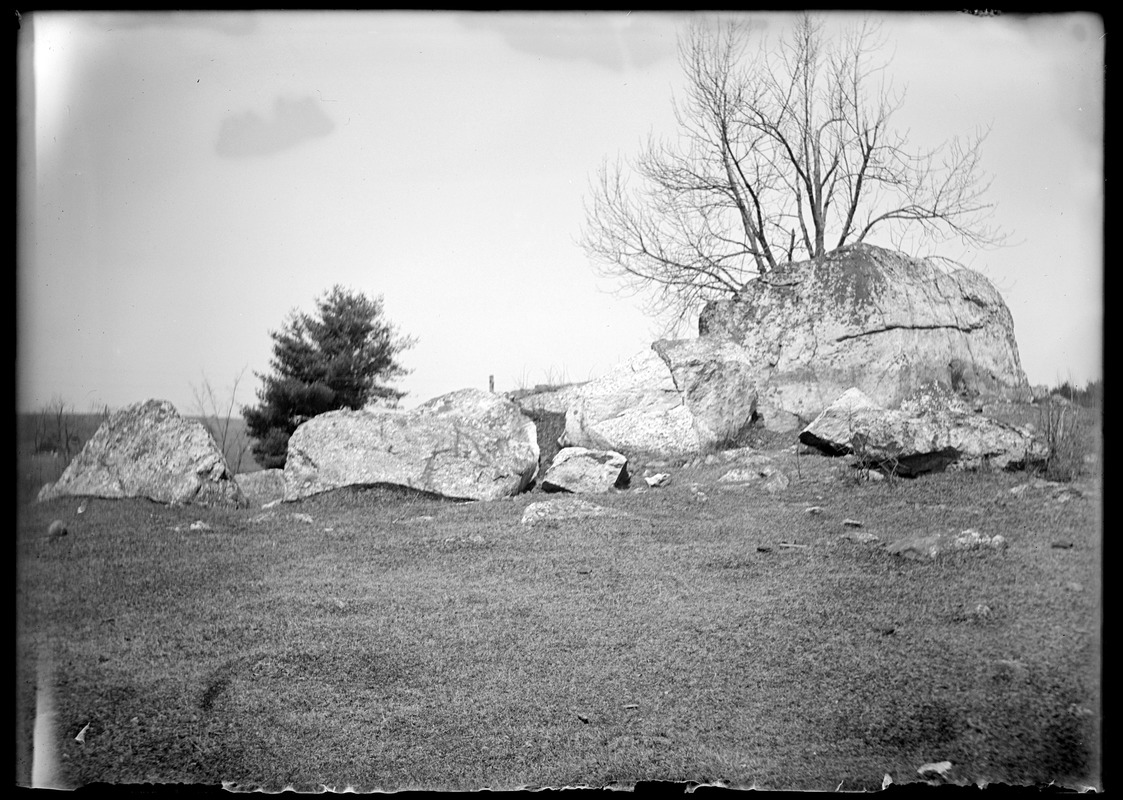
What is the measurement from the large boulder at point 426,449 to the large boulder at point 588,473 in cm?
32

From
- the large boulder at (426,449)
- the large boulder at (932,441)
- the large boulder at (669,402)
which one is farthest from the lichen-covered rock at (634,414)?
the large boulder at (932,441)

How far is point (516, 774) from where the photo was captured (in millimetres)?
4445

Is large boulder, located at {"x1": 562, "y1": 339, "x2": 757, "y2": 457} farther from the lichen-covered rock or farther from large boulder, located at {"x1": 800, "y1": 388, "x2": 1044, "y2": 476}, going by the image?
large boulder, located at {"x1": 800, "y1": 388, "x2": 1044, "y2": 476}

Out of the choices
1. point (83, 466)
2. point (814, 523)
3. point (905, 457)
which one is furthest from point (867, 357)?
point (83, 466)

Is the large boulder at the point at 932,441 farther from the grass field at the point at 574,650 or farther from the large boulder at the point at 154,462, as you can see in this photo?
the large boulder at the point at 154,462

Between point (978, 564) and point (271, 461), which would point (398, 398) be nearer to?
point (271, 461)

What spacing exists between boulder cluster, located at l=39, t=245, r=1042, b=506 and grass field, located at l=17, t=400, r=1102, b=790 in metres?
0.62

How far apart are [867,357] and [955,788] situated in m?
4.91

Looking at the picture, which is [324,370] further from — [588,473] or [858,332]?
[858,332]

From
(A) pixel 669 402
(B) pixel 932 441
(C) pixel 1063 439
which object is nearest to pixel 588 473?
(A) pixel 669 402

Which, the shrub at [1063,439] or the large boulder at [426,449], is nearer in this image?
the shrub at [1063,439]

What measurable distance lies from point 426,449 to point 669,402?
107 inches

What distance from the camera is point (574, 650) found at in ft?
15.6

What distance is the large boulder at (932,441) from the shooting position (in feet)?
20.2
